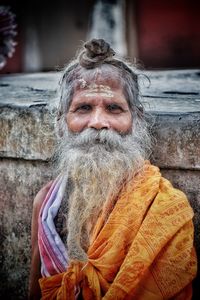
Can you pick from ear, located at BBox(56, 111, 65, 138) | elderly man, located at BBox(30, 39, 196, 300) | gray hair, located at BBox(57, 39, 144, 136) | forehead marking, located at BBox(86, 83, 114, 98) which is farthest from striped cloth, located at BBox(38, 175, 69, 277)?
forehead marking, located at BBox(86, 83, 114, 98)

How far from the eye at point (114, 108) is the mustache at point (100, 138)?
12 centimetres

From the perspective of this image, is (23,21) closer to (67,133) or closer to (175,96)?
(175,96)

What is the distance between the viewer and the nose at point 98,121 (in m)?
2.38

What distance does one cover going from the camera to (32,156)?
2973 mm

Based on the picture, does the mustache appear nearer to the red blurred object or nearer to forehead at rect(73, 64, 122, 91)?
forehead at rect(73, 64, 122, 91)

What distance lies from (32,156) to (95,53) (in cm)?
84

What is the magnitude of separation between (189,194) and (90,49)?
0.95 m

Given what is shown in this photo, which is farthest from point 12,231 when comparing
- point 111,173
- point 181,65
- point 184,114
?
point 181,65

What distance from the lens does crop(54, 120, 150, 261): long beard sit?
2373 mm

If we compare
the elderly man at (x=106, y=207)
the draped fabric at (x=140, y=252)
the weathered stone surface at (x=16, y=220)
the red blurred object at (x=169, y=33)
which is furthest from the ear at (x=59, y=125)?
the red blurred object at (x=169, y=33)

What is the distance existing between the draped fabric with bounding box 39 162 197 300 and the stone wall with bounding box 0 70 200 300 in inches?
12.6

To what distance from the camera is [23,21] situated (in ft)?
33.7

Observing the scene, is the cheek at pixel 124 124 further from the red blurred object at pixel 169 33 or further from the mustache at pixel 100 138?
the red blurred object at pixel 169 33

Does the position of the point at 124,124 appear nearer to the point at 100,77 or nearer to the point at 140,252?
the point at 100,77
